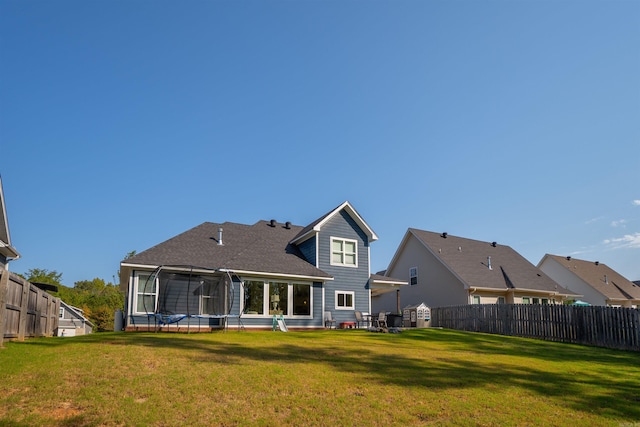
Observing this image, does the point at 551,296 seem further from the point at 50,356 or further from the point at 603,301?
the point at 50,356

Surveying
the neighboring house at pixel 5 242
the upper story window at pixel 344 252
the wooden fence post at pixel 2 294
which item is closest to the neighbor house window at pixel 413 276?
the upper story window at pixel 344 252

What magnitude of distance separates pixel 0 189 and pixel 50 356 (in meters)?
15.5

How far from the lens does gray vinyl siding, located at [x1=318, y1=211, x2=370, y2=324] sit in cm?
2616

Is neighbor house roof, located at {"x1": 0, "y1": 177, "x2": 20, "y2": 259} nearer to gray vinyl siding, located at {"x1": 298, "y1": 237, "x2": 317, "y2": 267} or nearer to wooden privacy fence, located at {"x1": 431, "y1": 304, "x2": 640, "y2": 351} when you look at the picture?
gray vinyl siding, located at {"x1": 298, "y1": 237, "x2": 317, "y2": 267}

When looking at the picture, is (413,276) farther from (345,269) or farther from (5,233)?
(5,233)

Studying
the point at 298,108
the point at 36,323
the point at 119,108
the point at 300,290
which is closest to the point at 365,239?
the point at 300,290

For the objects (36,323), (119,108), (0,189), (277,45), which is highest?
(277,45)

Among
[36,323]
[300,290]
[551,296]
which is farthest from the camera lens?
[551,296]

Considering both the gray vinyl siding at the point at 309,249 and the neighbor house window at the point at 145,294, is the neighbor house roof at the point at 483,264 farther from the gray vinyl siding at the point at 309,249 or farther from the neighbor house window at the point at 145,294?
the neighbor house window at the point at 145,294

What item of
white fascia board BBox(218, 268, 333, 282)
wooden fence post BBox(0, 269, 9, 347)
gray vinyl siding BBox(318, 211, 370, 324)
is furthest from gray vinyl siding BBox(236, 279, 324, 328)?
wooden fence post BBox(0, 269, 9, 347)

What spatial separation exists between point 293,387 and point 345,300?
59.7 feet

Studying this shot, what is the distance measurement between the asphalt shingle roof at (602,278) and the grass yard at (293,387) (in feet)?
129

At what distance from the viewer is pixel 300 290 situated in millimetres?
25000

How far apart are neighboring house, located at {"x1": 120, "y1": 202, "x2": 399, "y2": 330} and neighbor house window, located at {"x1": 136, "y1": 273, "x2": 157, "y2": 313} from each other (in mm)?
43
